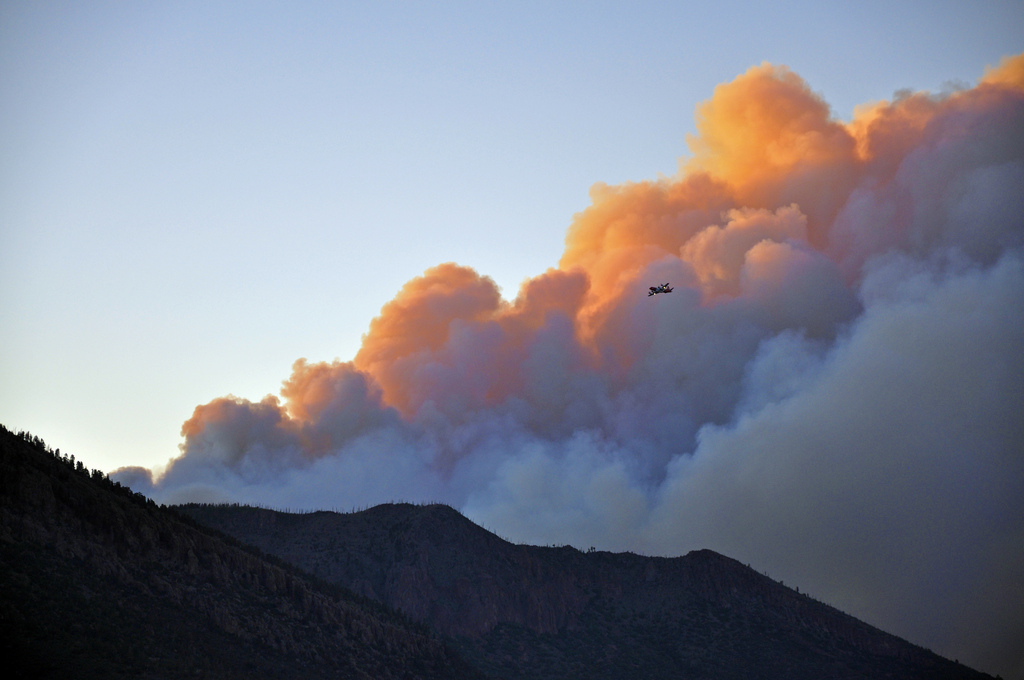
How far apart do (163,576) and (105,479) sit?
92.6ft

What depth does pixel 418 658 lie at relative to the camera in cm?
18988

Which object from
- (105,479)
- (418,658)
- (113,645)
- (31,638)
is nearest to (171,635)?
(113,645)

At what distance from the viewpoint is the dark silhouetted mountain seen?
123750 millimetres

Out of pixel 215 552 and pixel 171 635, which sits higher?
pixel 215 552

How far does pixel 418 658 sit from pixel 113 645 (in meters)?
74.0

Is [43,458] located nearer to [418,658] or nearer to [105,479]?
[105,479]

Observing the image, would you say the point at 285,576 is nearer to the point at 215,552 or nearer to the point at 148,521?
the point at 215,552

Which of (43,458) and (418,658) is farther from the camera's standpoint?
(418,658)

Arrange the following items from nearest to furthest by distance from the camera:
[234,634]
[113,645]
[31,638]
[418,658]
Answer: [31,638] → [113,645] → [234,634] → [418,658]

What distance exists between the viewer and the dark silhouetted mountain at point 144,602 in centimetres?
12375

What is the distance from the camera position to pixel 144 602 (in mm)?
142875

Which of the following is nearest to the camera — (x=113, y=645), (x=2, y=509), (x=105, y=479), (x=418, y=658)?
(x=113, y=645)

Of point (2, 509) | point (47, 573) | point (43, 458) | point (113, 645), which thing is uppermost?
point (43, 458)

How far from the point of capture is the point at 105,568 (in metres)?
143
